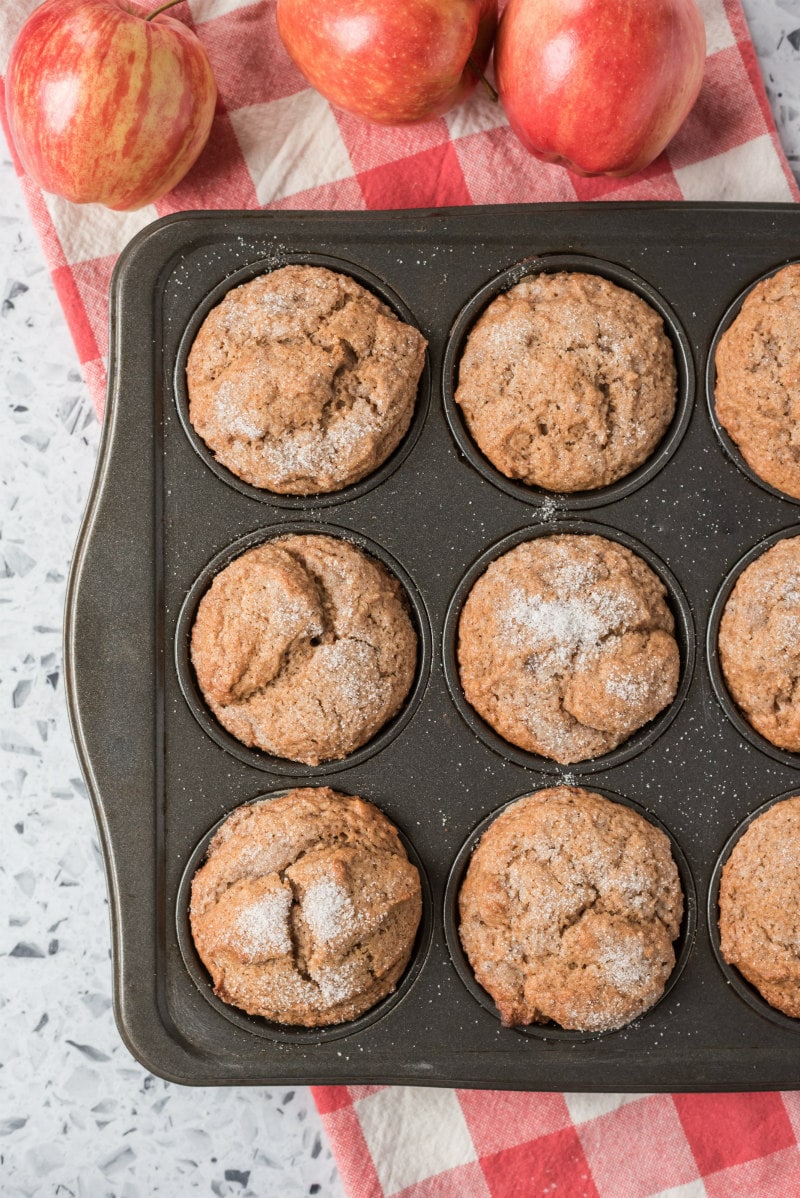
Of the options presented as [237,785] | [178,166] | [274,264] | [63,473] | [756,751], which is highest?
[178,166]

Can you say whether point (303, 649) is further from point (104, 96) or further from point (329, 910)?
point (104, 96)

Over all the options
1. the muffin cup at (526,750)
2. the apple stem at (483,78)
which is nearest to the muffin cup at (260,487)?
the muffin cup at (526,750)

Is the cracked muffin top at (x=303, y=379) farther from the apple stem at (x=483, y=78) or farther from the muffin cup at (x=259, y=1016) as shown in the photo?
the muffin cup at (x=259, y=1016)

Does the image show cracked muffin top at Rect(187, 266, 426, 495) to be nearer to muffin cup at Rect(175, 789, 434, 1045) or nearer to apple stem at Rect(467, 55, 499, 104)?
apple stem at Rect(467, 55, 499, 104)

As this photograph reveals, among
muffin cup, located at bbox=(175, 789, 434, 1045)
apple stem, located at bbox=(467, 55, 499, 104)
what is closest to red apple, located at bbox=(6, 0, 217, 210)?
apple stem, located at bbox=(467, 55, 499, 104)

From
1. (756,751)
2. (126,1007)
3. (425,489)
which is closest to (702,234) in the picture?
(425,489)

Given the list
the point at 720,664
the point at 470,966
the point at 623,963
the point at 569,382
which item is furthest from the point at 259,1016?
the point at 569,382

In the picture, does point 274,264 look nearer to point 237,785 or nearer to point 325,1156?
point 237,785
